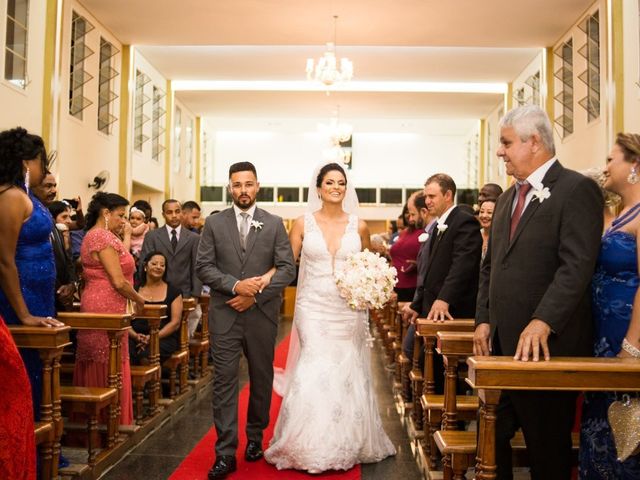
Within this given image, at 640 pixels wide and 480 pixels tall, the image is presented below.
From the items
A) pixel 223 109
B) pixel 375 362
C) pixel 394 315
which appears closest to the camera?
pixel 394 315

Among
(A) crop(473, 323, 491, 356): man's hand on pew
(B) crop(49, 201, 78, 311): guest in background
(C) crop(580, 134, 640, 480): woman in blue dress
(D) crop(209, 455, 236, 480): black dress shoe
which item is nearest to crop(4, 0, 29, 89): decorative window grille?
(B) crop(49, 201, 78, 311): guest in background

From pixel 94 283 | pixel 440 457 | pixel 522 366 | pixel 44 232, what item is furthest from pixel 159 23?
pixel 522 366

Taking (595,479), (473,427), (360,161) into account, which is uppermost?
(360,161)

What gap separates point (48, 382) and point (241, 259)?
1495mm

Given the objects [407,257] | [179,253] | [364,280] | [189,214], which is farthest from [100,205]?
[189,214]

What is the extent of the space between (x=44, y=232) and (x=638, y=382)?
3.18 m

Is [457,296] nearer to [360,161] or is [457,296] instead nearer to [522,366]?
[522,366]

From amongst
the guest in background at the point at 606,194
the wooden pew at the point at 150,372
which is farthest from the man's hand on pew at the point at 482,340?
the wooden pew at the point at 150,372

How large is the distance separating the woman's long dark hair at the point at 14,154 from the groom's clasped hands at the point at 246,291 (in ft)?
4.74

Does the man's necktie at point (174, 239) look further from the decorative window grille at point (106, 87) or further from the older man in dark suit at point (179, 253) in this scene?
the decorative window grille at point (106, 87)

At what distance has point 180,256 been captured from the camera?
7.57 meters

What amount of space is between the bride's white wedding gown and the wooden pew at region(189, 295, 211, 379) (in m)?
2.91

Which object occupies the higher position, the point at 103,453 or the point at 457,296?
the point at 457,296

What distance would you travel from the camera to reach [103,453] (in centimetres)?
470
